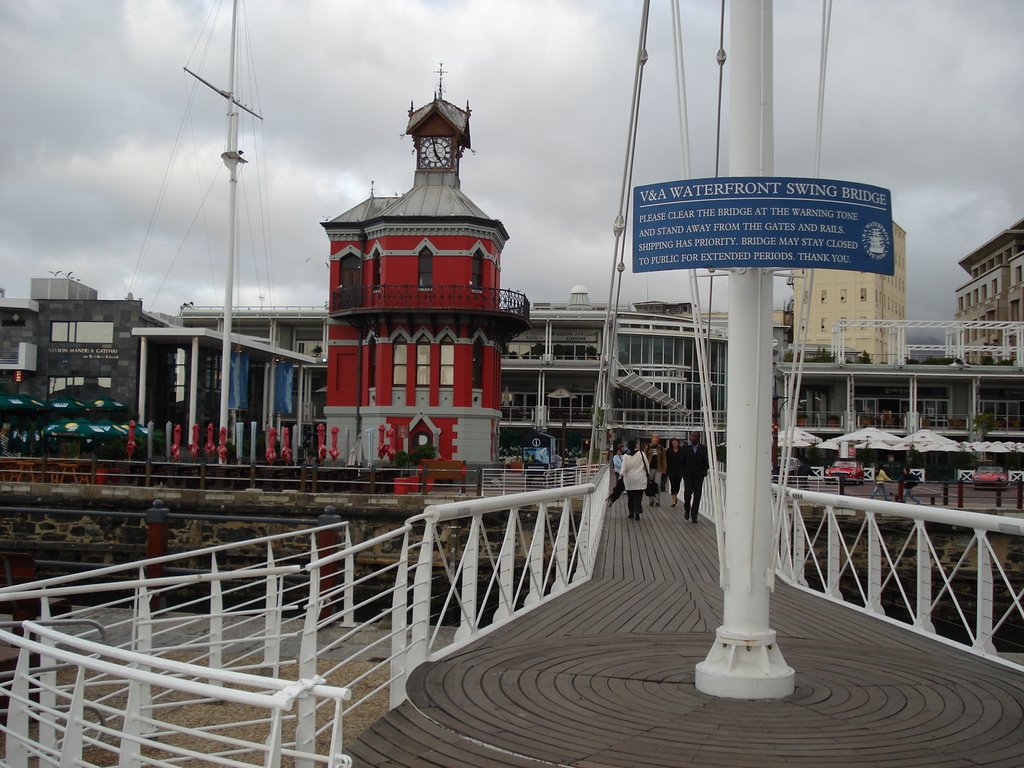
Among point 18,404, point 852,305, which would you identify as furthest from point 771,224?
point 852,305

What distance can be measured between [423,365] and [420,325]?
1.65 metres

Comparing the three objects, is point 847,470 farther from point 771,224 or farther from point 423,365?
point 771,224

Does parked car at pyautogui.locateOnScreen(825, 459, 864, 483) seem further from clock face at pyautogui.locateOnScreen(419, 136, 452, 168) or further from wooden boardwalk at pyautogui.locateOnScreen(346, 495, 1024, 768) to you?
wooden boardwalk at pyautogui.locateOnScreen(346, 495, 1024, 768)

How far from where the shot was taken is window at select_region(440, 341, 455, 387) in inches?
1537

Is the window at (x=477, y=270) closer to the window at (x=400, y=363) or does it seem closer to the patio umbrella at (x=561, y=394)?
the window at (x=400, y=363)

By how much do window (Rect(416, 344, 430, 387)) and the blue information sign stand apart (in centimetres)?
3291

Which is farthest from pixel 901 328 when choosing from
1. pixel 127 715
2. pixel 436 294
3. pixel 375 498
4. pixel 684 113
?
pixel 127 715

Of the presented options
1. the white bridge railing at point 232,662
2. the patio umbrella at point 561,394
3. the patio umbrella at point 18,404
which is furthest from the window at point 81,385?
the white bridge railing at point 232,662

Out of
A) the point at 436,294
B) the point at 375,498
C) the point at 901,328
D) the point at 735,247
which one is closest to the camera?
the point at 735,247

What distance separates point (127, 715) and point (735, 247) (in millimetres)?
4424

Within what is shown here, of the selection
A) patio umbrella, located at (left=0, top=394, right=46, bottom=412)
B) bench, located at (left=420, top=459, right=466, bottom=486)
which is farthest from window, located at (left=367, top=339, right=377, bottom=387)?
patio umbrella, located at (left=0, top=394, right=46, bottom=412)

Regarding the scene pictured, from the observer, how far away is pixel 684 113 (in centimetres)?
666

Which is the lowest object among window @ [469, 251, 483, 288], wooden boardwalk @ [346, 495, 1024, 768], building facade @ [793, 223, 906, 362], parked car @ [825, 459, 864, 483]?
parked car @ [825, 459, 864, 483]

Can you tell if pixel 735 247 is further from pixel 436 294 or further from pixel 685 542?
pixel 436 294
